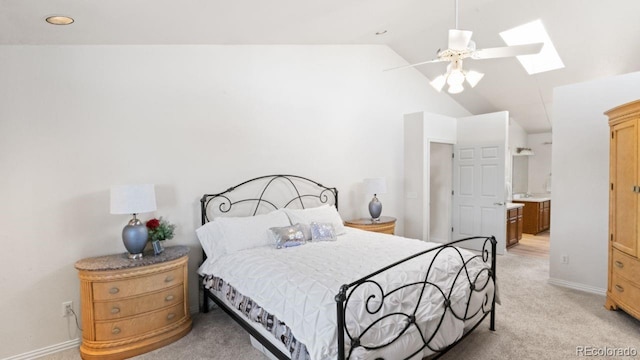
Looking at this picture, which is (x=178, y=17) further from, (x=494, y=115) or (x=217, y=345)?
(x=494, y=115)

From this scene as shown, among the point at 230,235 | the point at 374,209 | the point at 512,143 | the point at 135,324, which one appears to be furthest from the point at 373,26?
the point at 512,143

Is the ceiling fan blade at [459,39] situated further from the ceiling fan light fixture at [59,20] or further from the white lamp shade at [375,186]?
the ceiling fan light fixture at [59,20]

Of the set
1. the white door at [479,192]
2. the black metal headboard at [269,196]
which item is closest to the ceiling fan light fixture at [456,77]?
the black metal headboard at [269,196]

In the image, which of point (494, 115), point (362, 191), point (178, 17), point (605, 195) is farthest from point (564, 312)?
point (178, 17)

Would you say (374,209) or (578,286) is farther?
(374,209)

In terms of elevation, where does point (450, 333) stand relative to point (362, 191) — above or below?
below

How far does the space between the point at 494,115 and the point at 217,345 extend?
5.44 meters

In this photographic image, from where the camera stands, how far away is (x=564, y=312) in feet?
11.5

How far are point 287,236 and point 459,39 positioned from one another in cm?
226

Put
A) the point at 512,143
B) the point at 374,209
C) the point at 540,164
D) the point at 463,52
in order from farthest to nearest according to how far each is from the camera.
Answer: the point at 540,164 → the point at 512,143 → the point at 374,209 → the point at 463,52

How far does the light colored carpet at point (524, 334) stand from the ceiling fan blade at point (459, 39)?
7.91ft

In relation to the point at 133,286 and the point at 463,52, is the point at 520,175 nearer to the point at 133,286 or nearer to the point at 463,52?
the point at 463,52

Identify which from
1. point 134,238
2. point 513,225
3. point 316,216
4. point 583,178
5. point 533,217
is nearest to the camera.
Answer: point 134,238

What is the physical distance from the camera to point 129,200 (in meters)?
2.84
